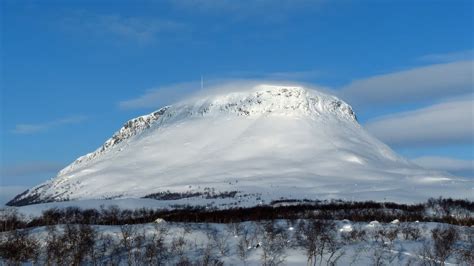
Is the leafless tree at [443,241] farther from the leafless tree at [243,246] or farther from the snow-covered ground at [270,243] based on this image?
the leafless tree at [243,246]

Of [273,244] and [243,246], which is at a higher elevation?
[273,244]

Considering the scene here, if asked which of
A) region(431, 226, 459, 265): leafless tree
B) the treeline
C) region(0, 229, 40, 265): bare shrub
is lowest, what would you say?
region(431, 226, 459, 265): leafless tree

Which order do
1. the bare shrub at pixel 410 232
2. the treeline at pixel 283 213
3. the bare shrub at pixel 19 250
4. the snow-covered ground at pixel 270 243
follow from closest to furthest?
the bare shrub at pixel 19 250 < the snow-covered ground at pixel 270 243 < the bare shrub at pixel 410 232 < the treeline at pixel 283 213

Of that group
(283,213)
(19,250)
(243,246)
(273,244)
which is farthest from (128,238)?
(283,213)

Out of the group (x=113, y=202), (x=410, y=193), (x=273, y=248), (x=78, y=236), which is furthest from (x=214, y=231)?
(x=410, y=193)

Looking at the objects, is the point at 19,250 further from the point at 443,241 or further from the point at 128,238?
the point at 443,241

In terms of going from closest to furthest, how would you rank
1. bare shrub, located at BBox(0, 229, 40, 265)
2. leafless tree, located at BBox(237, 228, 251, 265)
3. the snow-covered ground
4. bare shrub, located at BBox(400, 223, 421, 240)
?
bare shrub, located at BBox(0, 229, 40, 265) → the snow-covered ground → leafless tree, located at BBox(237, 228, 251, 265) → bare shrub, located at BBox(400, 223, 421, 240)

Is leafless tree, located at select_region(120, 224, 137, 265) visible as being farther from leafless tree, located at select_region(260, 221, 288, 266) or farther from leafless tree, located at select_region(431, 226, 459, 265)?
leafless tree, located at select_region(431, 226, 459, 265)

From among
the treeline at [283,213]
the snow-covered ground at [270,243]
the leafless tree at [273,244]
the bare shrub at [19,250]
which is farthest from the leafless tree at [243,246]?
the treeline at [283,213]

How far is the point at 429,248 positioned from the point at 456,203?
8989 cm

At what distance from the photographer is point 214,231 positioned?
76438mm

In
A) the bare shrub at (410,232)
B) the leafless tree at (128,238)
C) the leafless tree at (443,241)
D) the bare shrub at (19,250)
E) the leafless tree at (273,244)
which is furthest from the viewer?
the bare shrub at (410,232)

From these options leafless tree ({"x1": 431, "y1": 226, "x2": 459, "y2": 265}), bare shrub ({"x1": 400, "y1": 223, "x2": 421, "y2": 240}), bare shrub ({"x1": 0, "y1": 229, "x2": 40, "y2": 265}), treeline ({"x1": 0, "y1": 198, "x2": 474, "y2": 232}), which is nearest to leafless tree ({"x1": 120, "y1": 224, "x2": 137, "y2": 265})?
bare shrub ({"x1": 0, "y1": 229, "x2": 40, "y2": 265})

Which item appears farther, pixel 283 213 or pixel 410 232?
pixel 283 213
